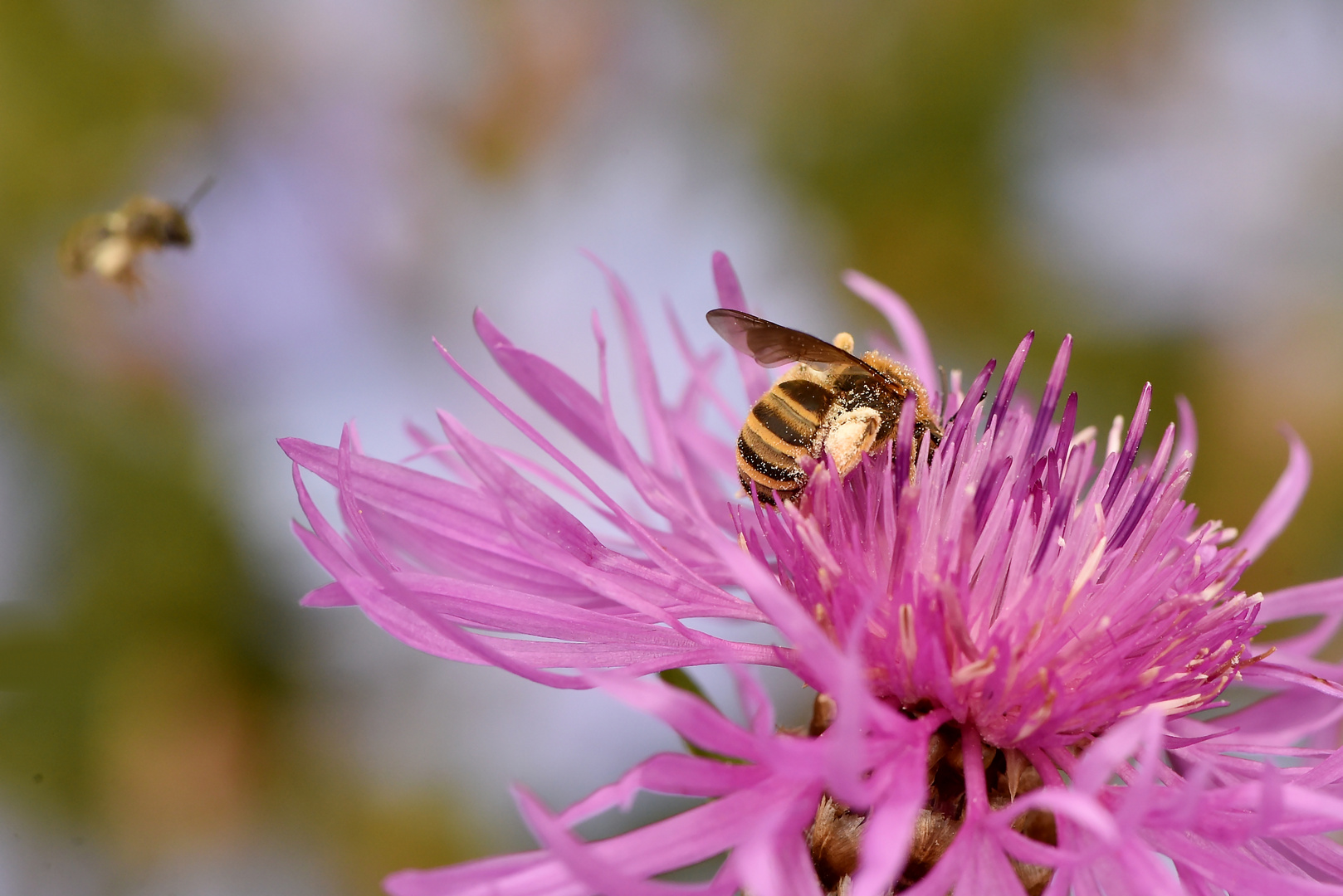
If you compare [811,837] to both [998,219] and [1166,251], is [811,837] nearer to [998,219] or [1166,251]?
[998,219]

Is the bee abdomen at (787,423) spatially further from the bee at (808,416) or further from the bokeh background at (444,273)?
the bokeh background at (444,273)

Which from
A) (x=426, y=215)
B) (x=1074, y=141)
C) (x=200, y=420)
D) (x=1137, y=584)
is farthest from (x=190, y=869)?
(x=1074, y=141)

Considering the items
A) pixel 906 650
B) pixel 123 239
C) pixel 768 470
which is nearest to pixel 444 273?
pixel 123 239

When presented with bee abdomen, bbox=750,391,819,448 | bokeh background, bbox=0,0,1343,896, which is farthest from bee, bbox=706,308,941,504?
bokeh background, bbox=0,0,1343,896

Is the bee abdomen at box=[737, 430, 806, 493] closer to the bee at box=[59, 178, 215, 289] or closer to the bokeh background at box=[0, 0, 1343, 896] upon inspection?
the bee at box=[59, 178, 215, 289]

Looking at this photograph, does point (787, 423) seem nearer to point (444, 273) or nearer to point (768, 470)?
point (768, 470)

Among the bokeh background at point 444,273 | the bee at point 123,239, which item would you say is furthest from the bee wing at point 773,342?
the bokeh background at point 444,273
